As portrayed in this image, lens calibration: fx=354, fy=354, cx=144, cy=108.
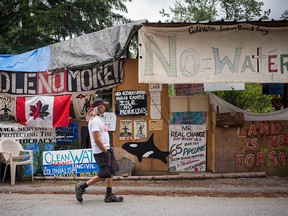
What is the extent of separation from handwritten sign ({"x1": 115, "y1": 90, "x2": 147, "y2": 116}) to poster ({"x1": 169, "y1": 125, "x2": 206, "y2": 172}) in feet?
2.73

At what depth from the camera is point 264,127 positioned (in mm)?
8391

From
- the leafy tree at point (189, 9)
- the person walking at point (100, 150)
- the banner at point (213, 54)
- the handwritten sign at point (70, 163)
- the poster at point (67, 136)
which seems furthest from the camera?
the leafy tree at point (189, 9)

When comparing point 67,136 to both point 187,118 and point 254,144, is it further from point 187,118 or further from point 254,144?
point 254,144

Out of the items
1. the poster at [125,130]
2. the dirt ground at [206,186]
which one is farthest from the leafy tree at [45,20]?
the dirt ground at [206,186]

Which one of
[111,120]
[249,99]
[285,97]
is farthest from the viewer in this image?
[249,99]

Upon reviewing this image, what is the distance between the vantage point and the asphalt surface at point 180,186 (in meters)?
6.96

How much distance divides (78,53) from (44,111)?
162cm

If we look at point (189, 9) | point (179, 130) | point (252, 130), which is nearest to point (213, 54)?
point (179, 130)

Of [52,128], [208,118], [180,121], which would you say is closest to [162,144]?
[180,121]

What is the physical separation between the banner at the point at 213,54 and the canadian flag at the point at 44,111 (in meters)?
2.16

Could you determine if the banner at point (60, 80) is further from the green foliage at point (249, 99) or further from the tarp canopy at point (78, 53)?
the green foliage at point (249, 99)

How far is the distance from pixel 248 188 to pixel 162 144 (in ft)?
7.29

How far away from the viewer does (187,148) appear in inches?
335

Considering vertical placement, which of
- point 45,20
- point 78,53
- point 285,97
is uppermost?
point 45,20
